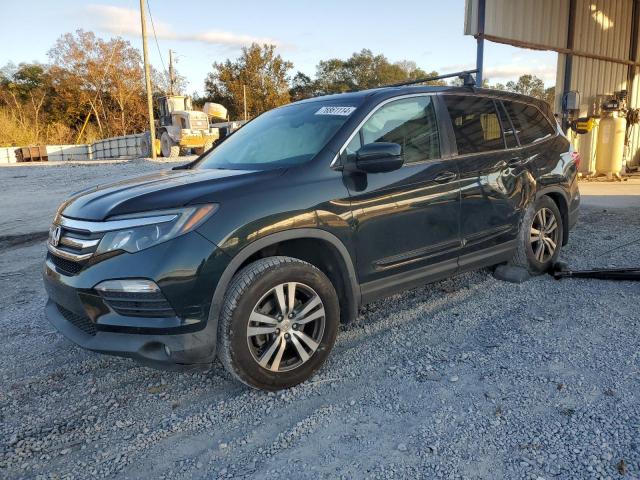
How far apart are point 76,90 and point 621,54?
42.2 meters

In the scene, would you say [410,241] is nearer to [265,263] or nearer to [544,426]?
[265,263]

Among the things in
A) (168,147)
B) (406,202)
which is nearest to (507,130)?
(406,202)

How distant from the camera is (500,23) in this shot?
403 inches

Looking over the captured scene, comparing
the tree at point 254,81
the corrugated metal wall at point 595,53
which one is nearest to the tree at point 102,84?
the tree at point 254,81

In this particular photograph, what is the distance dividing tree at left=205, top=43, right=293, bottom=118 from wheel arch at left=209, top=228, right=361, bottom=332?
162 feet

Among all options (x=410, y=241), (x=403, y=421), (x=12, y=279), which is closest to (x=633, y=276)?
(x=410, y=241)

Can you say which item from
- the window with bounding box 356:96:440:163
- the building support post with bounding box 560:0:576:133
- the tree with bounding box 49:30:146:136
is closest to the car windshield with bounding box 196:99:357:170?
the window with bounding box 356:96:440:163

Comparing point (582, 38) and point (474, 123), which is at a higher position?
point (582, 38)

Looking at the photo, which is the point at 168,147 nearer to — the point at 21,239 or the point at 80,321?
the point at 21,239

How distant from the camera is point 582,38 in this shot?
13258mm

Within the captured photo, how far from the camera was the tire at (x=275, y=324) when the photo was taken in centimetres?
283

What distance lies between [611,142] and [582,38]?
2.90 metres

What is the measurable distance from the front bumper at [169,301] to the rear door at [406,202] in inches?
41.8

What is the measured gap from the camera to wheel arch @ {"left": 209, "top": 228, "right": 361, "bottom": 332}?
9.19ft
